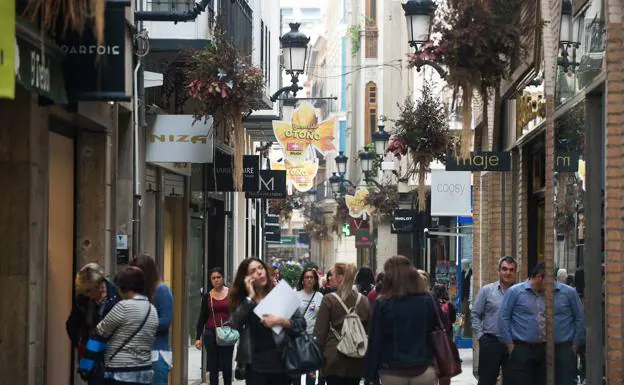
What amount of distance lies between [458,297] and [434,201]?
167 inches

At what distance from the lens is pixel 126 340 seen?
10641mm

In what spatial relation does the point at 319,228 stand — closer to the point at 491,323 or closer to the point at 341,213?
the point at 341,213

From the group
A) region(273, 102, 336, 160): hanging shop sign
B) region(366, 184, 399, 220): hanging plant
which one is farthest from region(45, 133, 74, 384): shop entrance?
region(366, 184, 399, 220): hanging plant

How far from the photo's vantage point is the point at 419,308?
11.2 meters

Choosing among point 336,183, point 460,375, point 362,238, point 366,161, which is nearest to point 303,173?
point 366,161

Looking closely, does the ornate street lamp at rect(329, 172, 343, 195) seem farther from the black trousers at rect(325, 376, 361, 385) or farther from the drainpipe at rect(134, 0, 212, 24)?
→ the black trousers at rect(325, 376, 361, 385)

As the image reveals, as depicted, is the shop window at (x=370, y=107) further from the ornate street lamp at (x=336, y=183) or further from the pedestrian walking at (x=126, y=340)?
the pedestrian walking at (x=126, y=340)

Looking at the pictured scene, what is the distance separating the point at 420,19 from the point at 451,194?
8931 millimetres

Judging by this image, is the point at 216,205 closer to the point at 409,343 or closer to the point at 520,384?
the point at 520,384

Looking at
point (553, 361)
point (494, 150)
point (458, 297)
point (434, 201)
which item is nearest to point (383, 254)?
point (458, 297)

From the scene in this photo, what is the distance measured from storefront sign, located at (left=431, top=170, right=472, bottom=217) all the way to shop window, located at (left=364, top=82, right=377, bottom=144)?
41783 mm

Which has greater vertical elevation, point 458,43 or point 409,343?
point 458,43

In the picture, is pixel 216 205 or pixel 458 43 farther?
pixel 216 205

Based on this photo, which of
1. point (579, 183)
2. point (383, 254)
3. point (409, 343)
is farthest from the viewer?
point (383, 254)
